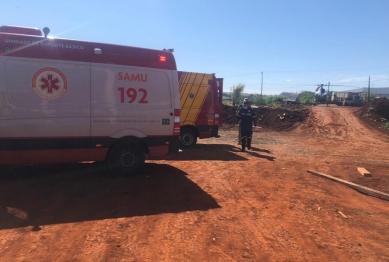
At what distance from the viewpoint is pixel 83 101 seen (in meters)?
6.44

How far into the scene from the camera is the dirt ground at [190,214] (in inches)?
151

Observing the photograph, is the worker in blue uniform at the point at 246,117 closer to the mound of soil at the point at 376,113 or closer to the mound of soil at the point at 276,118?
the mound of soil at the point at 276,118

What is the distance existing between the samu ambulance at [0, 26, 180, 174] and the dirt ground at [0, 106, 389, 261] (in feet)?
2.06

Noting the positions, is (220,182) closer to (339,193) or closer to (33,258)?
(339,193)

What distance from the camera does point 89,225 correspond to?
4500 millimetres

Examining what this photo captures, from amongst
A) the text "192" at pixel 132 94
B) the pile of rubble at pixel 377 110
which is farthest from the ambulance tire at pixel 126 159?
the pile of rubble at pixel 377 110

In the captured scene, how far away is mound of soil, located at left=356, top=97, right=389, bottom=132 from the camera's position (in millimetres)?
23091

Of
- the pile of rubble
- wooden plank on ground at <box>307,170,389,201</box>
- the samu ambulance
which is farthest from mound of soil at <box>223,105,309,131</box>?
the samu ambulance

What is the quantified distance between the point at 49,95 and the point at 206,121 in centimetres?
709

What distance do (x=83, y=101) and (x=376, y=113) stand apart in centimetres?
2385

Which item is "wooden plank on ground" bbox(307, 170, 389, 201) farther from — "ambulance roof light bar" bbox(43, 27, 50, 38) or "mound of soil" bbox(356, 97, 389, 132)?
"mound of soil" bbox(356, 97, 389, 132)

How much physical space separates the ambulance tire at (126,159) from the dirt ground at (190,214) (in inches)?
8.7

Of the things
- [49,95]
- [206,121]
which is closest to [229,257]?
[49,95]

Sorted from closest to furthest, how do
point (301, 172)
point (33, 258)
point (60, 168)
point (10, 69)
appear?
point (33, 258), point (10, 69), point (60, 168), point (301, 172)
